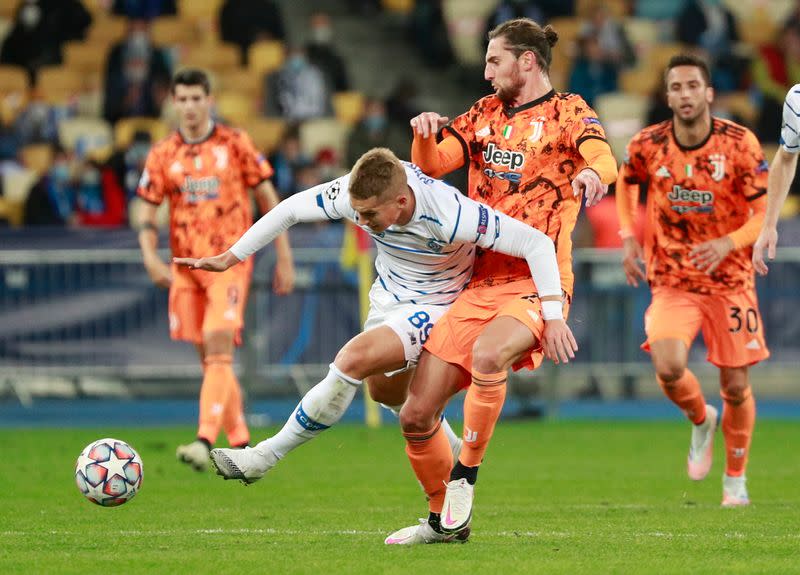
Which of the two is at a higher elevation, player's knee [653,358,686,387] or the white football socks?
the white football socks

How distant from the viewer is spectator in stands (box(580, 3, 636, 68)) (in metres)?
21.8

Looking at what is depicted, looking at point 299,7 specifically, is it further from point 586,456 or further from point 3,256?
point 586,456

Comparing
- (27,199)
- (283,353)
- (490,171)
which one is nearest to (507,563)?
(490,171)

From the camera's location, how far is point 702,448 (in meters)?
10.6

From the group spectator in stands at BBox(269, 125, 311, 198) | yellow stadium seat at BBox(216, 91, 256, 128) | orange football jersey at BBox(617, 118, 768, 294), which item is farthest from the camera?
yellow stadium seat at BBox(216, 91, 256, 128)

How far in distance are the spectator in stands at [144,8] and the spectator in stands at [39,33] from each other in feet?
2.31

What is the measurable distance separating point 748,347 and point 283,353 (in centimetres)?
722

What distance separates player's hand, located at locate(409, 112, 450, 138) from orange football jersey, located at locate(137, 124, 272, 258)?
4013 mm

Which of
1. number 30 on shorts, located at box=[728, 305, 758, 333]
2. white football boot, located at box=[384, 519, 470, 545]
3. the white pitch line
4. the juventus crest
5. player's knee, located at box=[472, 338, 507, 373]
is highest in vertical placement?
the juventus crest

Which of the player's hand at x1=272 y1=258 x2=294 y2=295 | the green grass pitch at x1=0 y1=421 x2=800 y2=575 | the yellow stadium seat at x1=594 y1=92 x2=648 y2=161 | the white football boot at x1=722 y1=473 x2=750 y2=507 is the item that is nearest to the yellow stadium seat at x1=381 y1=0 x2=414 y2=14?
the yellow stadium seat at x1=594 y1=92 x2=648 y2=161

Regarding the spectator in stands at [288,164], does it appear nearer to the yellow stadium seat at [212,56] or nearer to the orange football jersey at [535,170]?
the yellow stadium seat at [212,56]

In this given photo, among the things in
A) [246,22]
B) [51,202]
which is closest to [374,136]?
[246,22]

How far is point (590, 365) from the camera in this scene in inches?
661

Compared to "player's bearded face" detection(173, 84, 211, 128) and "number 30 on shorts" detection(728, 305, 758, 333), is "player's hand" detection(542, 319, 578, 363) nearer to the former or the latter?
"number 30 on shorts" detection(728, 305, 758, 333)
